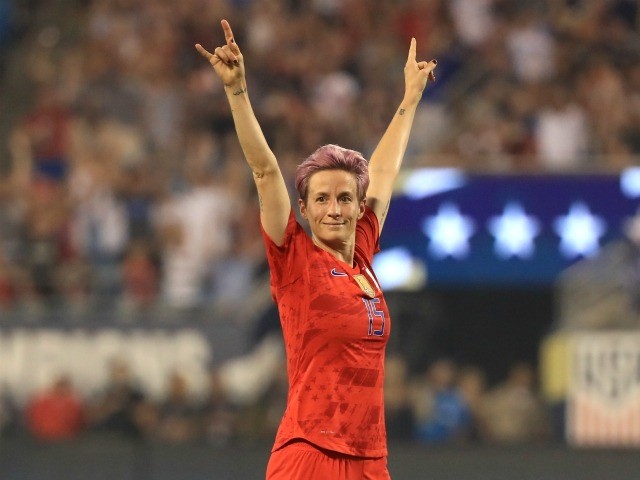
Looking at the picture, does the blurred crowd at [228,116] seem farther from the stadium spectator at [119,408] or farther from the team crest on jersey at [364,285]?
the team crest on jersey at [364,285]

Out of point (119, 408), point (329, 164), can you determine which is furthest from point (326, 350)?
point (119, 408)

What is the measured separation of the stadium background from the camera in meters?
10.8

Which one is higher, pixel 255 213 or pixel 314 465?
pixel 255 213

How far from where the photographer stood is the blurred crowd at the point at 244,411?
10586mm

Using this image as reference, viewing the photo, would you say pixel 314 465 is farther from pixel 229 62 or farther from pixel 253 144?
pixel 229 62

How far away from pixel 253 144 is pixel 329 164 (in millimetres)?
277

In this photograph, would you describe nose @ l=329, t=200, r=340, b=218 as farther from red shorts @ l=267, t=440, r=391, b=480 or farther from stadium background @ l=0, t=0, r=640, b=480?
stadium background @ l=0, t=0, r=640, b=480

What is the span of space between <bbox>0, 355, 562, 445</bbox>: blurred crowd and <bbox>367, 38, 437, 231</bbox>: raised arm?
5.47 m

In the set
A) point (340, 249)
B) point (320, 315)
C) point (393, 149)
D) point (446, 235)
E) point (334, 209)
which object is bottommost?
point (320, 315)

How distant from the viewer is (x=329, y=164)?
4531 mm

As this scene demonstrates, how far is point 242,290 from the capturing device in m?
11.1

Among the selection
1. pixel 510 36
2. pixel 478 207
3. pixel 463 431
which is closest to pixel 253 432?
pixel 463 431

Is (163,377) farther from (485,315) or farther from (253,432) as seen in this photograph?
(485,315)

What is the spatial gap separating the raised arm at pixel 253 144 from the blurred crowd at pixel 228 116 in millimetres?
6617
